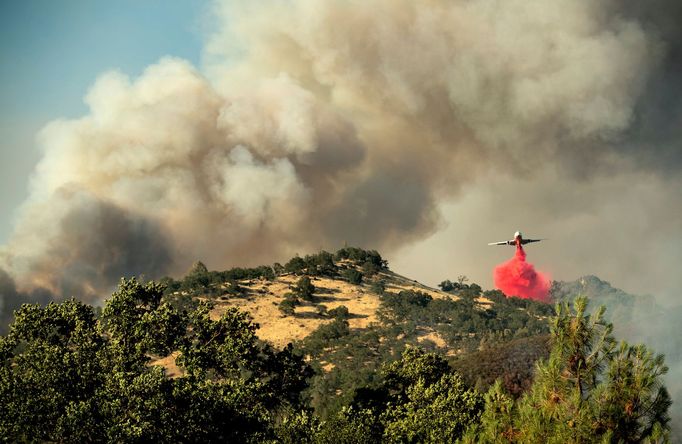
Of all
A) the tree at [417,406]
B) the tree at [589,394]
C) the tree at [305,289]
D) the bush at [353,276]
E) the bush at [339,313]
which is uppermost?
the bush at [353,276]

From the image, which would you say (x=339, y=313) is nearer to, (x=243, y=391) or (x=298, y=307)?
(x=298, y=307)

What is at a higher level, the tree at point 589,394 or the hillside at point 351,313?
the hillside at point 351,313

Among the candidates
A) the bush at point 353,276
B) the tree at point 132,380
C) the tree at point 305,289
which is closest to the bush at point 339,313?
the tree at point 305,289

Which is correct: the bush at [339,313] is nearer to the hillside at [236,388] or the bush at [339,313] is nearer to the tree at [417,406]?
the hillside at [236,388]

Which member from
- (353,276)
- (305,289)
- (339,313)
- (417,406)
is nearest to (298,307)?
(305,289)

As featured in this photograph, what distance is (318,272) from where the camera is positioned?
591ft

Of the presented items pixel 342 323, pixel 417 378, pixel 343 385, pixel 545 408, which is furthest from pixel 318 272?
pixel 545 408

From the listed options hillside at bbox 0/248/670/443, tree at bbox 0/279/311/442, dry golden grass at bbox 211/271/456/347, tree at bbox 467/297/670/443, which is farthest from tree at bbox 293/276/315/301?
tree at bbox 467/297/670/443

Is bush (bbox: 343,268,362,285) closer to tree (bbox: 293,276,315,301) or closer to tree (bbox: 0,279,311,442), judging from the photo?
tree (bbox: 293,276,315,301)

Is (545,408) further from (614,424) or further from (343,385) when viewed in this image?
(343,385)

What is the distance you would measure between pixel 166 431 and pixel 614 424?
86.6ft

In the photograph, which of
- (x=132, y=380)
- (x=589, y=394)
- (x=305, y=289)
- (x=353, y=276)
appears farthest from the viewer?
(x=353, y=276)

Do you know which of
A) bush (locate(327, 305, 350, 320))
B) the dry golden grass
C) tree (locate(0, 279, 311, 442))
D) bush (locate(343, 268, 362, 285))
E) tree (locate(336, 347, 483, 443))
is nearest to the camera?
tree (locate(0, 279, 311, 442))

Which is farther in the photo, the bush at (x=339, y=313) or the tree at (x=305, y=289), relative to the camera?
the tree at (x=305, y=289)
